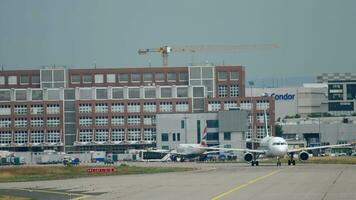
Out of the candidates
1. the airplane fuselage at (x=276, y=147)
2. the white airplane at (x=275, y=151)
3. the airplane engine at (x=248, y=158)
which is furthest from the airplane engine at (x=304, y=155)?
the airplane engine at (x=248, y=158)

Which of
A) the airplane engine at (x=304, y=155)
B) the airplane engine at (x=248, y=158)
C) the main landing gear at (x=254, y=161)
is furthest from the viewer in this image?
the airplane engine at (x=304, y=155)

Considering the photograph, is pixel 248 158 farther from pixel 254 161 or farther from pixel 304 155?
pixel 304 155

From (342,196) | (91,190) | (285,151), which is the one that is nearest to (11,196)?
(91,190)

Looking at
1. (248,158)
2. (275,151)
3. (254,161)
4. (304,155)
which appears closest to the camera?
(275,151)

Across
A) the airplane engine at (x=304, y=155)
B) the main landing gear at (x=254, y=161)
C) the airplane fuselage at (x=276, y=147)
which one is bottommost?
the main landing gear at (x=254, y=161)

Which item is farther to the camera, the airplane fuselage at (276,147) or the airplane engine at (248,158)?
the airplane engine at (248,158)

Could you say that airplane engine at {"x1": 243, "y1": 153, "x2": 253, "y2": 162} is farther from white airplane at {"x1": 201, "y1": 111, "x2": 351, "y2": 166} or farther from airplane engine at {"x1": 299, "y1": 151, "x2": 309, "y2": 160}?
airplane engine at {"x1": 299, "y1": 151, "x2": 309, "y2": 160}

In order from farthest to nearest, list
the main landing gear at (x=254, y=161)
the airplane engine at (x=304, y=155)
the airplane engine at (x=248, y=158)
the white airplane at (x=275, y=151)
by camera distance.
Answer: the airplane engine at (x=304, y=155), the airplane engine at (x=248, y=158), the main landing gear at (x=254, y=161), the white airplane at (x=275, y=151)

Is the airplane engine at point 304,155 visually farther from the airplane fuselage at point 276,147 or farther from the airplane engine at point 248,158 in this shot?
the airplane engine at point 248,158

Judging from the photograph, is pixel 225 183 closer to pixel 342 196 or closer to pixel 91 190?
pixel 91 190

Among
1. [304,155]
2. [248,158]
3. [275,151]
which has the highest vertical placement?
[275,151]

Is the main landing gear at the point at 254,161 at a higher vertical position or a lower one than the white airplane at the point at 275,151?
lower

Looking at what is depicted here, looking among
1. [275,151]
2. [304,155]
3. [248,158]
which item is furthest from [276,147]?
[304,155]

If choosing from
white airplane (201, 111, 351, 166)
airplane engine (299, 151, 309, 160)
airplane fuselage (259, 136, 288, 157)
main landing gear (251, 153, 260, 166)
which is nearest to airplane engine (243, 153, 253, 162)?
white airplane (201, 111, 351, 166)
